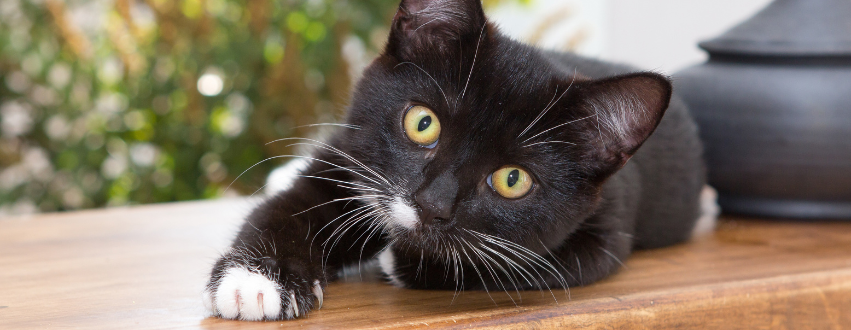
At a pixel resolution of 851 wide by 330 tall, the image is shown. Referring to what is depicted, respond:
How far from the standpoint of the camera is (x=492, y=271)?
112 cm

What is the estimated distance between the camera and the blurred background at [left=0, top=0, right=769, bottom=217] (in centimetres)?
240

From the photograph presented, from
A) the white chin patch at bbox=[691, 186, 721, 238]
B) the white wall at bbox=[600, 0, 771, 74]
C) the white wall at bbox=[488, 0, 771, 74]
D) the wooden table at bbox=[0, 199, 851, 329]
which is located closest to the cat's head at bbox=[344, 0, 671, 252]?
the wooden table at bbox=[0, 199, 851, 329]

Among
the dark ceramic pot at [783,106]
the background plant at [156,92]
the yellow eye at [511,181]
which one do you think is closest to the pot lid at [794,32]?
the dark ceramic pot at [783,106]

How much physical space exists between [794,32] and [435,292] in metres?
1.12

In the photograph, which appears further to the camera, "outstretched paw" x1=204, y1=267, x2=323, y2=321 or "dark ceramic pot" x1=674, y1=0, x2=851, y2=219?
"dark ceramic pot" x1=674, y1=0, x2=851, y2=219

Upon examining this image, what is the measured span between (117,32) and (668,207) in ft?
6.80

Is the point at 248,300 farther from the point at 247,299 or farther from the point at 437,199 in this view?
the point at 437,199

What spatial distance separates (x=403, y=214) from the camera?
1.02 meters

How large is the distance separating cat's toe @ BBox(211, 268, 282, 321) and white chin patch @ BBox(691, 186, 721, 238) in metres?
1.06

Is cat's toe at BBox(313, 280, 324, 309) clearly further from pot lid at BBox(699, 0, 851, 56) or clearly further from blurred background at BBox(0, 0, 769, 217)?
blurred background at BBox(0, 0, 769, 217)

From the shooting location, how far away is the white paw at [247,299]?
947mm

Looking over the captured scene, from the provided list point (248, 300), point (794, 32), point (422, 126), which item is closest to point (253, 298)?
point (248, 300)

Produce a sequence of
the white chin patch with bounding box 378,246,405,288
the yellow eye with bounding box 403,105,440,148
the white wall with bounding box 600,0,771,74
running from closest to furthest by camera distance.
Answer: the yellow eye with bounding box 403,105,440,148 → the white chin patch with bounding box 378,246,405,288 → the white wall with bounding box 600,0,771,74

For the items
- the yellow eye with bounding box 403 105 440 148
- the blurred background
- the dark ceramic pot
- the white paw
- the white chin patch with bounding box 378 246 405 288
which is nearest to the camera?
the white paw
